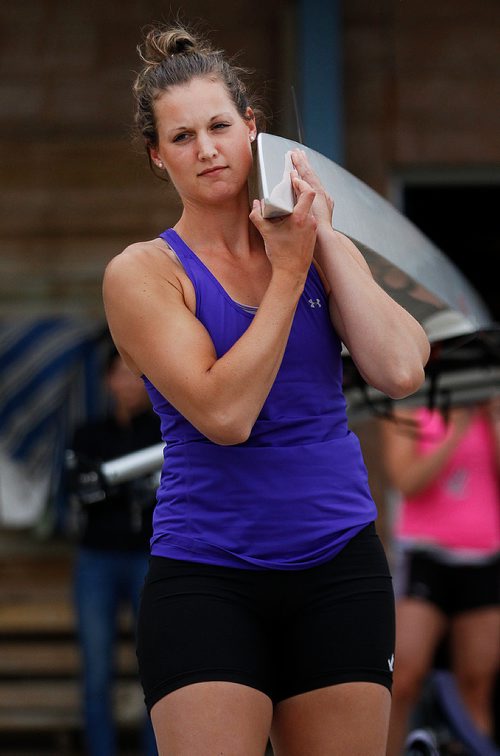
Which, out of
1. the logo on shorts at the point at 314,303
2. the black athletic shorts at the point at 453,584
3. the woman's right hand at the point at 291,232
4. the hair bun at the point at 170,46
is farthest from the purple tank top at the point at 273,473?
the black athletic shorts at the point at 453,584

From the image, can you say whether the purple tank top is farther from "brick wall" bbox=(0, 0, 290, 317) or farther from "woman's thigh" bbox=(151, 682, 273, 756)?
"brick wall" bbox=(0, 0, 290, 317)

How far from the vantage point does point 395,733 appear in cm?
452

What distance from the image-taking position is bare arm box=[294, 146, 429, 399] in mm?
2217

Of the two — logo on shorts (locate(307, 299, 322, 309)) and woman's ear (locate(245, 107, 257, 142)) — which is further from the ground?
woman's ear (locate(245, 107, 257, 142))

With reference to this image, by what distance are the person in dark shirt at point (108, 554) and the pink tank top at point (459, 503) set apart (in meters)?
1.00

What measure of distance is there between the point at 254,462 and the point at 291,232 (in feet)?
1.27

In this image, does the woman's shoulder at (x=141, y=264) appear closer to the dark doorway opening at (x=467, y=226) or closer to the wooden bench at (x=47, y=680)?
the wooden bench at (x=47, y=680)

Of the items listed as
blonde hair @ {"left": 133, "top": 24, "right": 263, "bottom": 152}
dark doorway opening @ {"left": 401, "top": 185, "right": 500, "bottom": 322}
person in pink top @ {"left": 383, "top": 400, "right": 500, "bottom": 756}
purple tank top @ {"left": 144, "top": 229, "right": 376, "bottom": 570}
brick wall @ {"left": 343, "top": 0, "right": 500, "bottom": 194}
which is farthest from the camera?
dark doorway opening @ {"left": 401, "top": 185, "right": 500, "bottom": 322}

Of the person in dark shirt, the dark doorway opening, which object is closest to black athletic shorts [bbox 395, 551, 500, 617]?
the person in dark shirt

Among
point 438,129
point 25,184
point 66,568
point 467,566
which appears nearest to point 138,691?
point 66,568

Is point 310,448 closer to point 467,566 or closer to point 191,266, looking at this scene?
point 191,266

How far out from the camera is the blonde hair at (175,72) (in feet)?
7.59

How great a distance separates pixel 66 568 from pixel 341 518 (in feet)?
14.1

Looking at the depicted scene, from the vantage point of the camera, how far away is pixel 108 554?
504cm
